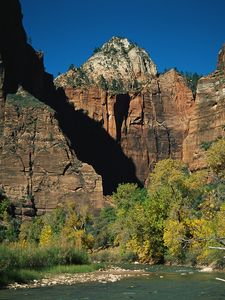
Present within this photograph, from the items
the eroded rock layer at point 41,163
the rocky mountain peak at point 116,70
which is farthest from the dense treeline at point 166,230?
Result: the rocky mountain peak at point 116,70

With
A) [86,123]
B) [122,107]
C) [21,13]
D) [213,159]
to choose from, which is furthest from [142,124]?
[213,159]

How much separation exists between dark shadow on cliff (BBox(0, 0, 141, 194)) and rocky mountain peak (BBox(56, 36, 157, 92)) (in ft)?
33.7

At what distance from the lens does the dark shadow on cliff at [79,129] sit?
122 meters

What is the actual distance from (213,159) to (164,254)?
14.2 m

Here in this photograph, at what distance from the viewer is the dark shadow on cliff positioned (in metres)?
122

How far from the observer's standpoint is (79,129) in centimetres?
13650

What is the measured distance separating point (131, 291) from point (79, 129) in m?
114

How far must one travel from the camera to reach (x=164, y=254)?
162 feet

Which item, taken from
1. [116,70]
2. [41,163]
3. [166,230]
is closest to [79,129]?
[116,70]

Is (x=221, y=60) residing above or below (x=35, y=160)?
above

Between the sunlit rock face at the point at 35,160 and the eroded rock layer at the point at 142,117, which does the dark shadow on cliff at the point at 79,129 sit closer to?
the eroded rock layer at the point at 142,117

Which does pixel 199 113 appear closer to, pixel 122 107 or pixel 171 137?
pixel 171 137

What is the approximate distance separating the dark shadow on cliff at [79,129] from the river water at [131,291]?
96.0 m

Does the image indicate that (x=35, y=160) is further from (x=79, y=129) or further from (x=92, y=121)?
(x=92, y=121)
